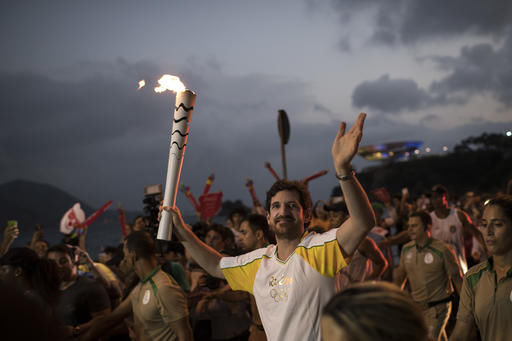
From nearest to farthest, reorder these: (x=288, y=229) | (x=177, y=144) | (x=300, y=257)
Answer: (x=300, y=257) < (x=288, y=229) < (x=177, y=144)

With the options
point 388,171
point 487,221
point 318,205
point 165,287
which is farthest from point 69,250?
point 388,171

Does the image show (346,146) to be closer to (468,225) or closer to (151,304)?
(151,304)

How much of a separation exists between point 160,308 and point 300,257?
1630 mm

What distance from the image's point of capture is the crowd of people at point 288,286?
135 cm

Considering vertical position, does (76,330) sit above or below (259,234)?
below

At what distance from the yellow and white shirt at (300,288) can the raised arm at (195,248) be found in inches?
22.5

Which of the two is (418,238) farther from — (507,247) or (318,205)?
(318,205)

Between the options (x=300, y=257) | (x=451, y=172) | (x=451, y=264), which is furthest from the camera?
(x=451, y=172)

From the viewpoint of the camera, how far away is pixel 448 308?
560cm

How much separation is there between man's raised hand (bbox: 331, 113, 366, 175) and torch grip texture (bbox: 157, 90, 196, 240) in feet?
4.03

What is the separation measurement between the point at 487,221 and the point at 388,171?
8772 cm

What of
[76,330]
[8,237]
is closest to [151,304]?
[76,330]

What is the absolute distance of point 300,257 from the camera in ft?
8.88

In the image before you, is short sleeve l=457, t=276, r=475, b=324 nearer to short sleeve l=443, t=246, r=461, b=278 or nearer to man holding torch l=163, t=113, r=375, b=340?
man holding torch l=163, t=113, r=375, b=340
